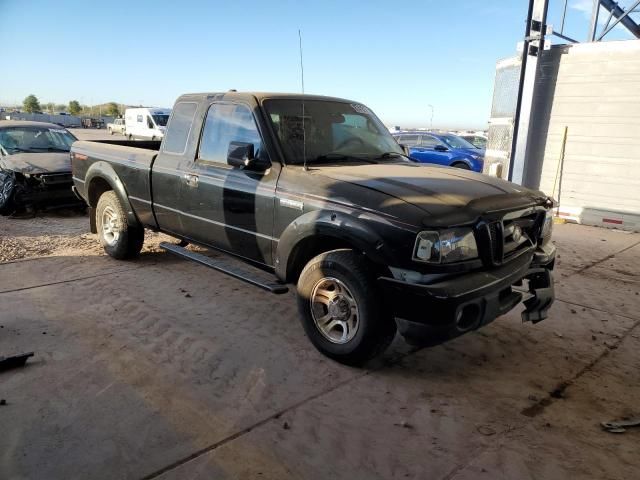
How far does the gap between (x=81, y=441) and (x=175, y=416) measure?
506 mm

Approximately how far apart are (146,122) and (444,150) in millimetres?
14054

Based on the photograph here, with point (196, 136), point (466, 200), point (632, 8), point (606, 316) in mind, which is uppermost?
point (632, 8)

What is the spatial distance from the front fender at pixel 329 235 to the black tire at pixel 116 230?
2.69m

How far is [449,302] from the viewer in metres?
2.92

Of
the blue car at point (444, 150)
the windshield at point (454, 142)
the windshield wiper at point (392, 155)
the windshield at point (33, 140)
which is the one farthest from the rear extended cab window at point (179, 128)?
the windshield at point (454, 142)

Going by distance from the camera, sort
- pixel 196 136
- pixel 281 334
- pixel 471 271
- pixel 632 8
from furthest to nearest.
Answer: pixel 632 8, pixel 196 136, pixel 281 334, pixel 471 271

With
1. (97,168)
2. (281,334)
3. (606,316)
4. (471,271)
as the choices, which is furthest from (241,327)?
(606,316)

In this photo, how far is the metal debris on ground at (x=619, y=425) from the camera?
114 inches

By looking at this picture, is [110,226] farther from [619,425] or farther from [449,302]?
[619,425]

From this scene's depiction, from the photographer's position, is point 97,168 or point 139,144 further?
point 139,144

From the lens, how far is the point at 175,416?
2.90 m

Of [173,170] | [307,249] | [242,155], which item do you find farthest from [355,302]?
[173,170]

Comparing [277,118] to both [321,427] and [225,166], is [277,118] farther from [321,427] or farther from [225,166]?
[321,427]

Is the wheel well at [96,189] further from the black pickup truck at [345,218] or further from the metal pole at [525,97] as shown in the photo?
the metal pole at [525,97]
